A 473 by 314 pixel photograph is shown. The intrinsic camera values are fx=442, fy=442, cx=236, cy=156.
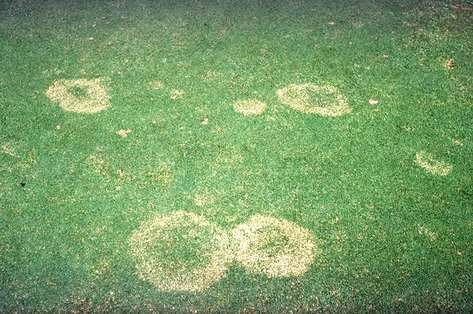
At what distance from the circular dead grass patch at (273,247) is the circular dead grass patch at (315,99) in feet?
5.45

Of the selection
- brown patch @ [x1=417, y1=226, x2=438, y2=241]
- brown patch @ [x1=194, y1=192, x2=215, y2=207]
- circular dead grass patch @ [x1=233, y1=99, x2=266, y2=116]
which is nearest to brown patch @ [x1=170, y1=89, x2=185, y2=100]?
circular dead grass patch @ [x1=233, y1=99, x2=266, y2=116]

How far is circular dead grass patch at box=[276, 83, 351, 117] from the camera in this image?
4891mm

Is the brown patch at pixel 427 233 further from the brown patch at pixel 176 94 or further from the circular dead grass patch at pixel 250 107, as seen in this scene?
the brown patch at pixel 176 94

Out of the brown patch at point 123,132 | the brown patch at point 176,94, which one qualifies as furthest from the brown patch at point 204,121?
the brown patch at point 123,132

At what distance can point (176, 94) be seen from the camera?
16.7 feet

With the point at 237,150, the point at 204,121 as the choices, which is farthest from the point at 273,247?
the point at 204,121

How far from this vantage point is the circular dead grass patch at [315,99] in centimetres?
489

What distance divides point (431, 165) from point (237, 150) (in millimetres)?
1877

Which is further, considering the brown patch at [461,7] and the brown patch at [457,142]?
the brown patch at [461,7]

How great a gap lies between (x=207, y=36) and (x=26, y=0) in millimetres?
3089

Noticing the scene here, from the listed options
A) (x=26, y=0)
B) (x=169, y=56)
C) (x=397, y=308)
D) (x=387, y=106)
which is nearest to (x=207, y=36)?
(x=169, y=56)

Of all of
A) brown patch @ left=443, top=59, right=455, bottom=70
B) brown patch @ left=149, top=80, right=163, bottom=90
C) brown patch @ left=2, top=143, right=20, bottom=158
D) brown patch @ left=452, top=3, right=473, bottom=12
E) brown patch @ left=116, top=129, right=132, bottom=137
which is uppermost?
brown patch @ left=452, top=3, right=473, bottom=12

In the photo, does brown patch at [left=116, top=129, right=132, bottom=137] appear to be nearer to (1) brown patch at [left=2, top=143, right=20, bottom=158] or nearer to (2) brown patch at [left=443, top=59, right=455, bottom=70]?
(1) brown patch at [left=2, top=143, right=20, bottom=158]

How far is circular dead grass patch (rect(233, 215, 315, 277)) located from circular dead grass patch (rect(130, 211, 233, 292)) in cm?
15
